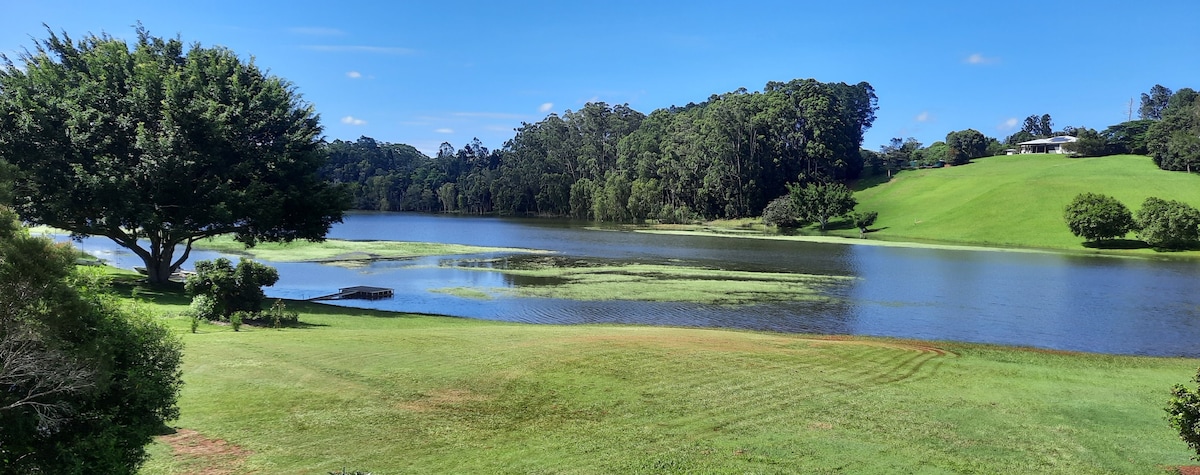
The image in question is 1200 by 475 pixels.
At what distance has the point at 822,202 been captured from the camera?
354ft

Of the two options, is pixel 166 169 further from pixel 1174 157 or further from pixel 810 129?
pixel 1174 157

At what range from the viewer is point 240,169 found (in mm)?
32312

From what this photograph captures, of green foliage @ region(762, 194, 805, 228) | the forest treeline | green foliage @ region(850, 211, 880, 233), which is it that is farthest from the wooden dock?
green foliage @ region(762, 194, 805, 228)

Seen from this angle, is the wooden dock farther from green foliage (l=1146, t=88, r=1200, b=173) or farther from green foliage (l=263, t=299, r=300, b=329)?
green foliage (l=1146, t=88, r=1200, b=173)

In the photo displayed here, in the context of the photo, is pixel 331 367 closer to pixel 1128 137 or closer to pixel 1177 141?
pixel 1177 141

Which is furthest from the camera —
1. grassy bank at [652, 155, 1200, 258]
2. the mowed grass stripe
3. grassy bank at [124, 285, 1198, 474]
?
grassy bank at [652, 155, 1200, 258]

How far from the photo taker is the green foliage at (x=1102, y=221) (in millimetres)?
74438

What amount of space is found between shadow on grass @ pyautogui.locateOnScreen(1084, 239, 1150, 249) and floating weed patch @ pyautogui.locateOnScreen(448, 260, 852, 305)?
48257 millimetres

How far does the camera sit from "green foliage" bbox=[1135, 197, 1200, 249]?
6950 centimetres

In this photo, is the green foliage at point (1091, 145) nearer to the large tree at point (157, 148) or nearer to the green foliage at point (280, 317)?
the large tree at point (157, 148)

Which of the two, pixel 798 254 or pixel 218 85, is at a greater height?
pixel 218 85

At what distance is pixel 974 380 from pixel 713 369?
7015mm

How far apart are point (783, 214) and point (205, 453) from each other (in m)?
106

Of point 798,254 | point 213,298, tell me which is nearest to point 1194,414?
point 213,298
